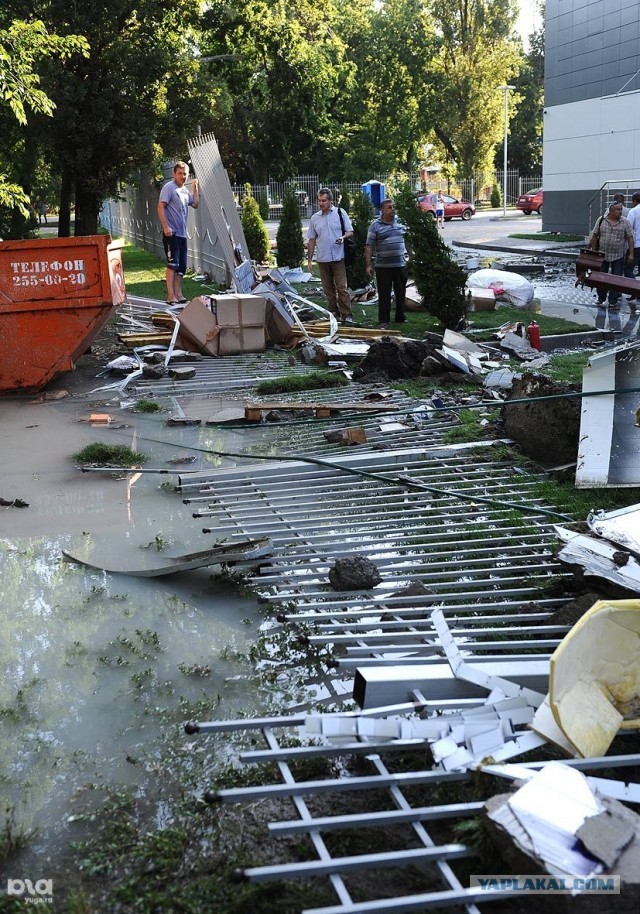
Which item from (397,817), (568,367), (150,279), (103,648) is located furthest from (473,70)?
(397,817)

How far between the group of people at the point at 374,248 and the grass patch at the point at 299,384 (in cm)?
304

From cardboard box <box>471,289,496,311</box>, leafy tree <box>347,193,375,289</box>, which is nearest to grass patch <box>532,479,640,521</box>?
cardboard box <box>471,289,496,311</box>

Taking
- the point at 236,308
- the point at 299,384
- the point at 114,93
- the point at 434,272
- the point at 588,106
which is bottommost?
the point at 299,384

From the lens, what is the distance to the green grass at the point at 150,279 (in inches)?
704

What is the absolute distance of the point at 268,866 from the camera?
9.14ft

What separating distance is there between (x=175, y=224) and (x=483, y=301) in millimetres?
4941

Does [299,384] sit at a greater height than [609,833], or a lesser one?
lesser

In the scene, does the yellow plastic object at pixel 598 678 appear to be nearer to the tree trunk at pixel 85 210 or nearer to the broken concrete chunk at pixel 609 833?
the broken concrete chunk at pixel 609 833

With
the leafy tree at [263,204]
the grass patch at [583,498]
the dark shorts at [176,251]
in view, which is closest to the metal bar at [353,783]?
the grass patch at [583,498]

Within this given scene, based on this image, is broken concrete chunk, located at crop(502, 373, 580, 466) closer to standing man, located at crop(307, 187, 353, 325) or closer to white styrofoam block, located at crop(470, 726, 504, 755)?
white styrofoam block, located at crop(470, 726, 504, 755)

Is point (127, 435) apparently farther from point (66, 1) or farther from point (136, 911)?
point (66, 1)

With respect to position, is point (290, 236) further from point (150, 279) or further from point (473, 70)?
point (473, 70)
